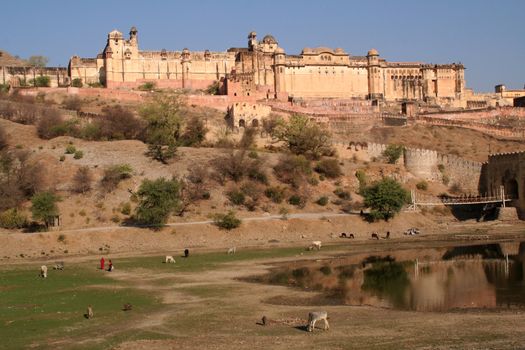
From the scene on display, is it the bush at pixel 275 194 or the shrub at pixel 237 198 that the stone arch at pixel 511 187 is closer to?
the bush at pixel 275 194

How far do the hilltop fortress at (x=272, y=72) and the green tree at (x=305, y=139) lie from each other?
18361 mm

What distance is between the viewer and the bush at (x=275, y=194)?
46.2 meters

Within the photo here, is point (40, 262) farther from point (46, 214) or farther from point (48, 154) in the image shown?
point (48, 154)

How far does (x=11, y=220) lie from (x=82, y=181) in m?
6.42

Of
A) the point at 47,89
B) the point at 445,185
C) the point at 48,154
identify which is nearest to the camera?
the point at 48,154

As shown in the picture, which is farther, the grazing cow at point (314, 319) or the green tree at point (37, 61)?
the green tree at point (37, 61)

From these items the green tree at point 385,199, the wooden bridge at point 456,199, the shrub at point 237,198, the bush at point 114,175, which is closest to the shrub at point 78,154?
the bush at point 114,175

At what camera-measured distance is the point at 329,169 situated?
5106cm

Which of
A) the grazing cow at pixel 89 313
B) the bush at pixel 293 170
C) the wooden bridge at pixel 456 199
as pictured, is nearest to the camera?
the grazing cow at pixel 89 313

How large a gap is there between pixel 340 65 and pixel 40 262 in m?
57.7

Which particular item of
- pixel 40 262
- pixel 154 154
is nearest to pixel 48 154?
pixel 154 154

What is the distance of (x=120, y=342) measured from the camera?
56.3 feet

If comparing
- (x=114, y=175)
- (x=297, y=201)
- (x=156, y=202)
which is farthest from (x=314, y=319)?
(x=114, y=175)

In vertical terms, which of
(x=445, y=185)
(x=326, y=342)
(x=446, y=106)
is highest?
(x=446, y=106)
